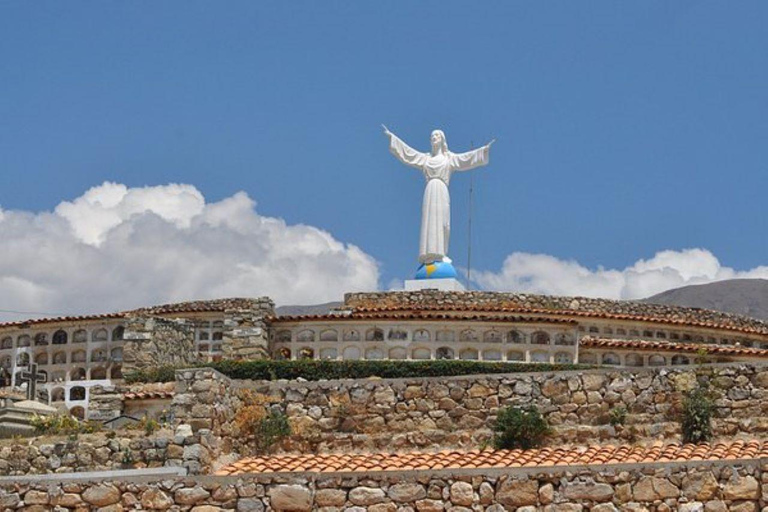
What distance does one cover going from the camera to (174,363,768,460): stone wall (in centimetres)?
2555

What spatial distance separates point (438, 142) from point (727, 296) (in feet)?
249

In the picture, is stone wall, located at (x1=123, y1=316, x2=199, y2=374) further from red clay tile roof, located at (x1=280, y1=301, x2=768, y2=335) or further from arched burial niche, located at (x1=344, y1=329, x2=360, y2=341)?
arched burial niche, located at (x1=344, y1=329, x2=360, y2=341)

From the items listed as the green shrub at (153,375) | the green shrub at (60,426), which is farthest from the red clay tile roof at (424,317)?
the green shrub at (60,426)

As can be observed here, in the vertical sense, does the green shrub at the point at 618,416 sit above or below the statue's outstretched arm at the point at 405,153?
below

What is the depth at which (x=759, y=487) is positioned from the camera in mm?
19578

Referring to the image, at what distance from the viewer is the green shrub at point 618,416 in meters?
25.7

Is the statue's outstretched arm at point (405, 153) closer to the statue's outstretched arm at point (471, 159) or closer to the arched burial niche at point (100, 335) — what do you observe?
the statue's outstretched arm at point (471, 159)

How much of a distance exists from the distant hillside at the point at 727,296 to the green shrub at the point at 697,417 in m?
94.4

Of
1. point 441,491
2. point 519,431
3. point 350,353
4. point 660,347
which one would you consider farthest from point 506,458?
point 660,347

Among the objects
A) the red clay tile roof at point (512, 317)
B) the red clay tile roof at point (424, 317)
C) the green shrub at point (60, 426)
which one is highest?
the red clay tile roof at point (512, 317)

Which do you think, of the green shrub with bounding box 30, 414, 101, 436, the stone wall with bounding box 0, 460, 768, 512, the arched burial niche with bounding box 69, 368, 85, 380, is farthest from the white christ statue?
the stone wall with bounding box 0, 460, 768, 512

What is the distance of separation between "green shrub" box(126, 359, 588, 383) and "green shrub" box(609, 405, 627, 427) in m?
10.7

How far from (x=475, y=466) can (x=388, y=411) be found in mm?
4159

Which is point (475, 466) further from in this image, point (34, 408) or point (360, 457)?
point (34, 408)
